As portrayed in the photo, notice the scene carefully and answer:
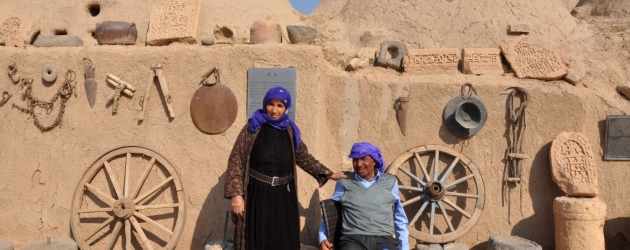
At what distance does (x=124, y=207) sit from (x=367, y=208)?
2441 mm

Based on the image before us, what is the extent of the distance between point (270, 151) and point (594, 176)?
309cm

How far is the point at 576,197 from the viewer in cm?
507

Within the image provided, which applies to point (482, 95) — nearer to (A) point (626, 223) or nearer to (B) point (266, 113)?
(A) point (626, 223)

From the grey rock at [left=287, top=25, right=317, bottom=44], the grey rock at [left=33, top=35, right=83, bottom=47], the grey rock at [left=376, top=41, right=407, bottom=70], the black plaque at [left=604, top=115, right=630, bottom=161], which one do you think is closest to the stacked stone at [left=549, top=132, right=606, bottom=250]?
the black plaque at [left=604, top=115, right=630, bottom=161]

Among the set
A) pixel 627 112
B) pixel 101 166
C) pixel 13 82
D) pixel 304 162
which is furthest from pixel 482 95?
pixel 13 82

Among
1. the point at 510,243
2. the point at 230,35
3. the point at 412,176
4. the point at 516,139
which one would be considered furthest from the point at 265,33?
the point at 510,243

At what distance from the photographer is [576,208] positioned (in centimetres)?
486

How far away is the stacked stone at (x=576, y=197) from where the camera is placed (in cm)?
486

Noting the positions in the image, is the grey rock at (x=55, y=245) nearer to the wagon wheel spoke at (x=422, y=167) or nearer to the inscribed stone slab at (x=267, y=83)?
the inscribed stone slab at (x=267, y=83)

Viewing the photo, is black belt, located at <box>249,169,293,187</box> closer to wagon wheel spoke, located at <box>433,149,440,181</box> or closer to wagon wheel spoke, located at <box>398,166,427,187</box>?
→ wagon wheel spoke, located at <box>398,166,427,187</box>

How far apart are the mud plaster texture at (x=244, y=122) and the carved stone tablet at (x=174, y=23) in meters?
0.46

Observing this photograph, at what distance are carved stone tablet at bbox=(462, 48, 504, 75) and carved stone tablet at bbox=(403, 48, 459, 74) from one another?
0.32 feet

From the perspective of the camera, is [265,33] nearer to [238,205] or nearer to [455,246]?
[238,205]

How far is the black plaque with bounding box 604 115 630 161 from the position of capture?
523 centimetres
